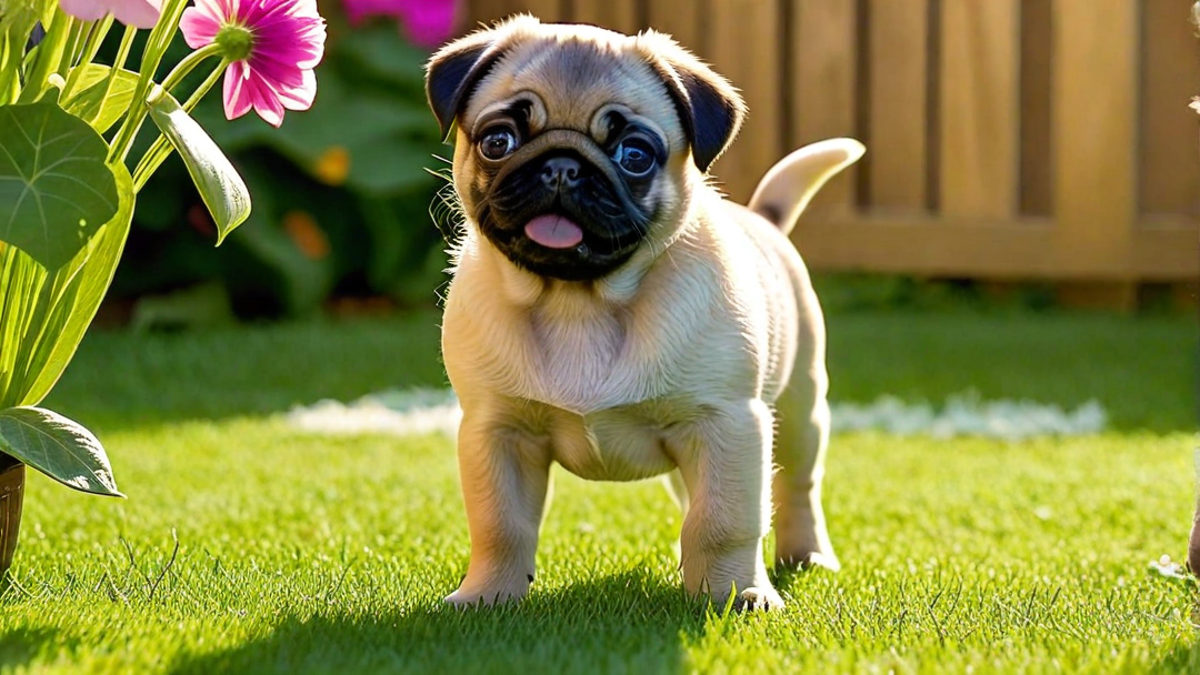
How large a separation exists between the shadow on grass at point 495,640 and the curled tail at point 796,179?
0.97m

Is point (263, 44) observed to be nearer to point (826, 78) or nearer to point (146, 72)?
point (146, 72)

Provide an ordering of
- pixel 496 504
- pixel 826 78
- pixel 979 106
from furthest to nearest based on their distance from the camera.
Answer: pixel 826 78 < pixel 979 106 < pixel 496 504

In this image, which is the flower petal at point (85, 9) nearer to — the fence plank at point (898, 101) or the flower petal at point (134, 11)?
Answer: the flower petal at point (134, 11)

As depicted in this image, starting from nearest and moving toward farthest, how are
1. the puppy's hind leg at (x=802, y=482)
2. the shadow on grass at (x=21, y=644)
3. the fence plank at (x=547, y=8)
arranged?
1. the shadow on grass at (x=21, y=644)
2. the puppy's hind leg at (x=802, y=482)
3. the fence plank at (x=547, y=8)

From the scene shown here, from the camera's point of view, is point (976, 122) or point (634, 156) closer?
point (634, 156)

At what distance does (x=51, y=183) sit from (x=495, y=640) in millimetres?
852

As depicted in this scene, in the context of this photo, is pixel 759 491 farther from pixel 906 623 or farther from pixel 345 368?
pixel 345 368

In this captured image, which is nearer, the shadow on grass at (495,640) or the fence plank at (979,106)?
the shadow on grass at (495,640)

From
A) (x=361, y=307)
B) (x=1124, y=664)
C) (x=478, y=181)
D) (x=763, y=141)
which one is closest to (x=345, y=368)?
(x=361, y=307)

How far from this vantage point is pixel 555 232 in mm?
2283

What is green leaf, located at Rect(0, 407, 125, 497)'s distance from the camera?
2158 millimetres

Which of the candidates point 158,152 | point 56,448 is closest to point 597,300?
point 158,152

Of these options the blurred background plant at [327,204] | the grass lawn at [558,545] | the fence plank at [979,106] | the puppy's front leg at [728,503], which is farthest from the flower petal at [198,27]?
the fence plank at [979,106]

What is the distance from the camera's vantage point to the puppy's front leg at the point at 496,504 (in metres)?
2.47
